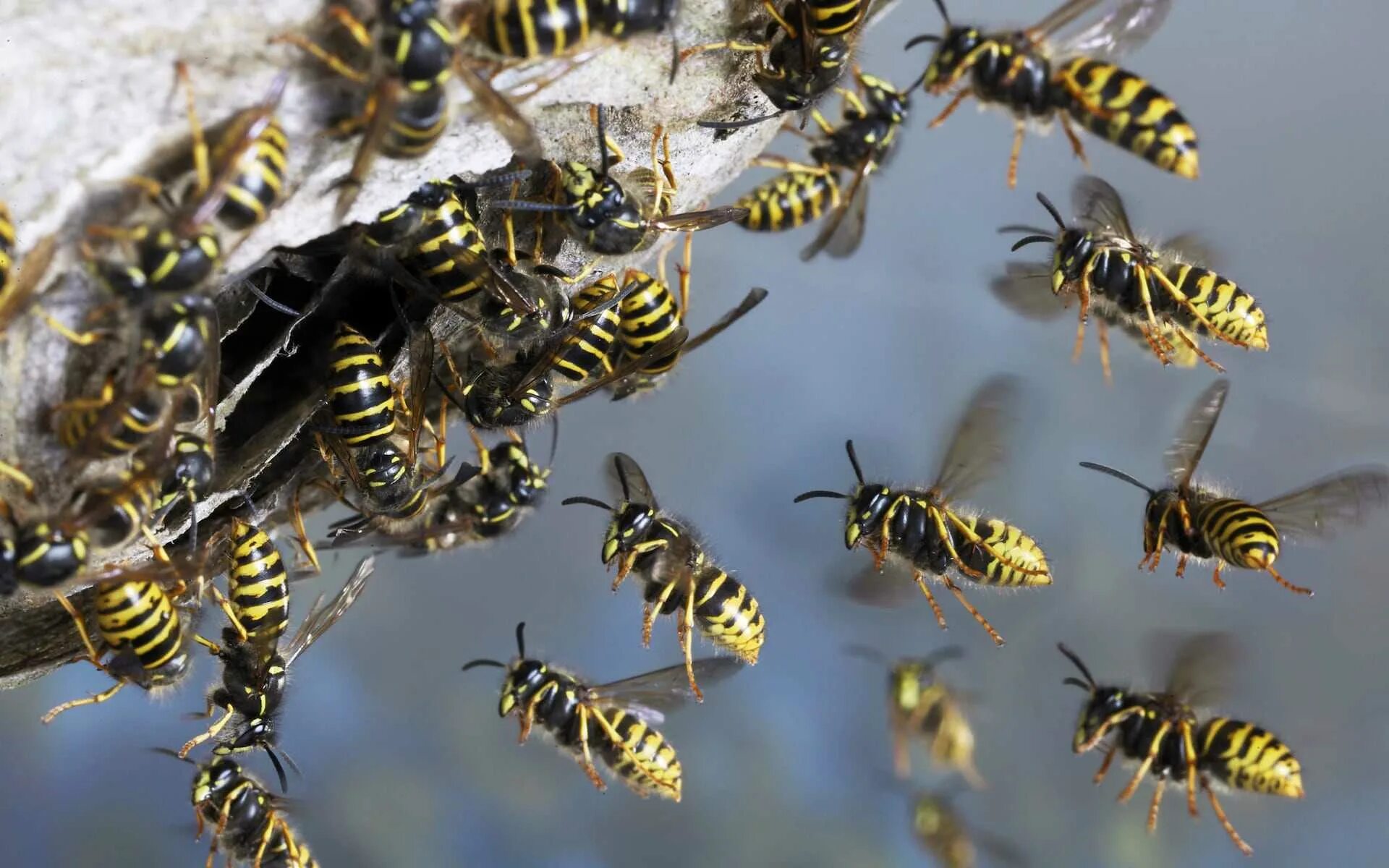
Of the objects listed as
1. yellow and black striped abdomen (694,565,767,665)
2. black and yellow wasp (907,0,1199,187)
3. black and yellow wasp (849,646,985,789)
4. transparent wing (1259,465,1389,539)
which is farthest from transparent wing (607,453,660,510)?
black and yellow wasp (849,646,985,789)

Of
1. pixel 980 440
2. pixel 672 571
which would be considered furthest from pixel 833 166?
pixel 672 571

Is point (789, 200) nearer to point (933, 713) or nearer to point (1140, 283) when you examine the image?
point (1140, 283)

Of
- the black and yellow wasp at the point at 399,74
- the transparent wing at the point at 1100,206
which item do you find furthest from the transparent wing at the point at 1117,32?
the black and yellow wasp at the point at 399,74

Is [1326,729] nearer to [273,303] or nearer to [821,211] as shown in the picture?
[821,211]

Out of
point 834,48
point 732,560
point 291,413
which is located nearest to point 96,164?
point 291,413

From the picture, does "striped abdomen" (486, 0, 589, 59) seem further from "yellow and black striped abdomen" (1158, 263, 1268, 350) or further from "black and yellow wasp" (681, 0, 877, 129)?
"yellow and black striped abdomen" (1158, 263, 1268, 350)

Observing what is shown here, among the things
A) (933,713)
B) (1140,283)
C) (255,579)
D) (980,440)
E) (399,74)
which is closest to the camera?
(399,74)
